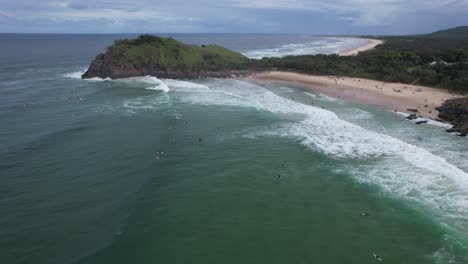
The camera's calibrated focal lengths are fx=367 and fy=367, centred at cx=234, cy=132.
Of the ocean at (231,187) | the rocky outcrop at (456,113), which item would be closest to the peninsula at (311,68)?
the rocky outcrop at (456,113)

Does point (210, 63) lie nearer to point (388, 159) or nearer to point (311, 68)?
point (311, 68)

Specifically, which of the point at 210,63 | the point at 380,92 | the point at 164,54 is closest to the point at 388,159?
the point at 380,92

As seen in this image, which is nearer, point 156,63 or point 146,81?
point 146,81

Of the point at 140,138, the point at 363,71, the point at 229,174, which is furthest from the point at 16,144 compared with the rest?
the point at 363,71

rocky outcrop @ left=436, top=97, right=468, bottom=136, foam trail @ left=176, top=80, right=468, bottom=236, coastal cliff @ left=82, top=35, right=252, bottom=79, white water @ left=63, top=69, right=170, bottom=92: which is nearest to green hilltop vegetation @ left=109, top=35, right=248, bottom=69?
coastal cliff @ left=82, top=35, right=252, bottom=79

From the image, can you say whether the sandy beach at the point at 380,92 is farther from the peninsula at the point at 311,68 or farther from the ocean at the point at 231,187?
the ocean at the point at 231,187

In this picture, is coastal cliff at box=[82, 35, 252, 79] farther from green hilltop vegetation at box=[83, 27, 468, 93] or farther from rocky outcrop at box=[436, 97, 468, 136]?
rocky outcrop at box=[436, 97, 468, 136]
